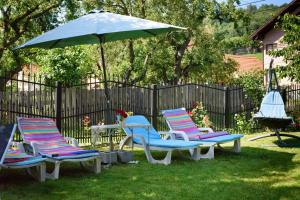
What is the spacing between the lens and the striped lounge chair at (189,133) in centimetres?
862

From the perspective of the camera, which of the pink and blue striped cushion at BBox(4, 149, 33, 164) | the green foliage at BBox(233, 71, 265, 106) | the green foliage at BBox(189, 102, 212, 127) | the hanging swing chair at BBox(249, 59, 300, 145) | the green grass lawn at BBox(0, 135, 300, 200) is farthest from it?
the green foliage at BBox(233, 71, 265, 106)

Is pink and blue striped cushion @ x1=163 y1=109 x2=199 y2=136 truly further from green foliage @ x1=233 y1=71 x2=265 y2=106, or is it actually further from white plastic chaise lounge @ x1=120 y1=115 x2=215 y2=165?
green foliage @ x1=233 y1=71 x2=265 y2=106

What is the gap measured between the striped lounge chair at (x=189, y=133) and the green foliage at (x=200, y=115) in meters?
2.76

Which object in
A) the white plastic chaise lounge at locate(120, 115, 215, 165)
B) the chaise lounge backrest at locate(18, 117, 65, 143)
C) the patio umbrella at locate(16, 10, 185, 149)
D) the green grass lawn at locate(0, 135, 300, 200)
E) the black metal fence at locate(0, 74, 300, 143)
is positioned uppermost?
the patio umbrella at locate(16, 10, 185, 149)

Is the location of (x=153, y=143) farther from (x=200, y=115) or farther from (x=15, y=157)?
(x=200, y=115)

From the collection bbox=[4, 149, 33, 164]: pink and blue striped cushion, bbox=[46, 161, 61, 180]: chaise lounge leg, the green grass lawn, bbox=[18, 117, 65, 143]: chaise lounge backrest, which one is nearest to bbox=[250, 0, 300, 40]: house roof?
the green grass lawn

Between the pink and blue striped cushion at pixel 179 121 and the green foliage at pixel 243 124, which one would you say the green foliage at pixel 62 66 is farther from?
the pink and blue striped cushion at pixel 179 121

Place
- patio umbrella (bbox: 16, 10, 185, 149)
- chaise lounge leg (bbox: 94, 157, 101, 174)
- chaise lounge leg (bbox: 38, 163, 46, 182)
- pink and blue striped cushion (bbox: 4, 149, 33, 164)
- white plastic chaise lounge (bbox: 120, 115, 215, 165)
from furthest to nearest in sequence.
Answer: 1. white plastic chaise lounge (bbox: 120, 115, 215, 165)
2. chaise lounge leg (bbox: 94, 157, 101, 174)
3. patio umbrella (bbox: 16, 10, 185, 149)
4. chaise lounge leg (bbox: 38, 163, 46, 182)
5. pink and blue striped cushion (bbox: 4, 149, 33, 164)

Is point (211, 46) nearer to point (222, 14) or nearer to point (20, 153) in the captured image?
point (222, 14)

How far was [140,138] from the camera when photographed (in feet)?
26.4

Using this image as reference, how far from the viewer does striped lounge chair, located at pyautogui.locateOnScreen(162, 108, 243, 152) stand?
862 cm

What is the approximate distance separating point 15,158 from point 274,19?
2306 centimetres

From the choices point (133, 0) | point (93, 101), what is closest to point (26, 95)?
point (93, 101)

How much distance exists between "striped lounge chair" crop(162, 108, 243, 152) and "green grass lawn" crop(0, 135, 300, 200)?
0.41 m
